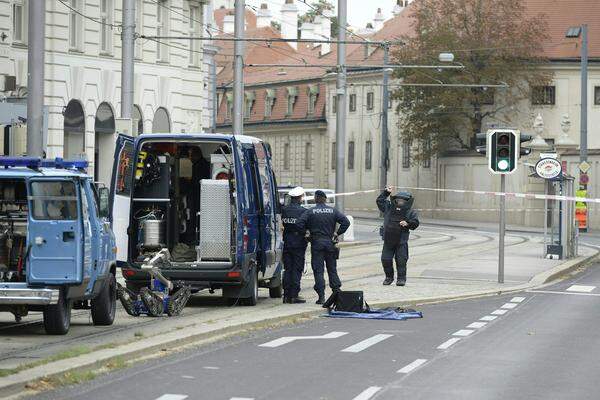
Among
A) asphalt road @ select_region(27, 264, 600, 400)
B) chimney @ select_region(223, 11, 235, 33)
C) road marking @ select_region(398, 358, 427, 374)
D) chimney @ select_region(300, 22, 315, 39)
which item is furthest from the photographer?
chimney @ select_region(223, 11, 235, 33)

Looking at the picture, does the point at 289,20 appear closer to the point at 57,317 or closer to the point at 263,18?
the point at 263,18

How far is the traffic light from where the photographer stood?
30250 mm

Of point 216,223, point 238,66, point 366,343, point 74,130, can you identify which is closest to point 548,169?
point 238,66

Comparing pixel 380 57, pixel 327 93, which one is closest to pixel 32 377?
pixel 380 57

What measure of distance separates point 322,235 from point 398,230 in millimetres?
5417

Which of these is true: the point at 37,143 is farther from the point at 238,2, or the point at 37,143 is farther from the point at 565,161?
the point at 565,161

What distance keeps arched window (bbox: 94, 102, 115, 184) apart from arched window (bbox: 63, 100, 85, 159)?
2.80 ft

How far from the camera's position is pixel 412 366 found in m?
15.8

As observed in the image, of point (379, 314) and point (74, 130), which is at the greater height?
point (74, 130)

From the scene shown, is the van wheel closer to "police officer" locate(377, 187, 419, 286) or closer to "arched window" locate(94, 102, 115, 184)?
"police officer" locate(377, 187, 419, 286)

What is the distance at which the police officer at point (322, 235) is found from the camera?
77.5ft

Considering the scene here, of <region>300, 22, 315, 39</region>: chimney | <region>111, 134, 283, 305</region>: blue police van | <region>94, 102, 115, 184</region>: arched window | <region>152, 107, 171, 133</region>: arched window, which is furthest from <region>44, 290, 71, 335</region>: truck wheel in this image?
<region>300, 22, 315, 39</region>: chimney

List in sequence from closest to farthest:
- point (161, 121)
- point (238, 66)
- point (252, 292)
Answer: point (252, 292)
point (238, 66)
point (161, 121)

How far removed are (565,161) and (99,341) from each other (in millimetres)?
56347
